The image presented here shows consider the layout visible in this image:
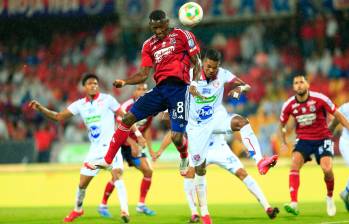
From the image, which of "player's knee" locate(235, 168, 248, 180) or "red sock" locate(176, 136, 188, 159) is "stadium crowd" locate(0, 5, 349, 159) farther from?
"red sock" locate(176, 136, 188, 159)

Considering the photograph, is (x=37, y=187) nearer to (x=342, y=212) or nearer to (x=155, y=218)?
(x=155, y=218)

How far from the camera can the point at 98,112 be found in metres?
12.9

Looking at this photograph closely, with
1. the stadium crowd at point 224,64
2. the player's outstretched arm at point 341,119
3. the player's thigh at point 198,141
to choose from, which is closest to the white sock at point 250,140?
the player's thigh at point 198,141

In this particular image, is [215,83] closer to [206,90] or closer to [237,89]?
[206,90]

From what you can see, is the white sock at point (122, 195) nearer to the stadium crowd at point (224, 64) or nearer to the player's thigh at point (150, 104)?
the player's thigh at point (150, 104)

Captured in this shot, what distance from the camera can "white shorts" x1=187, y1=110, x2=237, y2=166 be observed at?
1045 cm

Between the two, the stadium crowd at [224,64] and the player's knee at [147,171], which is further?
the stadium crowd at [224,64]

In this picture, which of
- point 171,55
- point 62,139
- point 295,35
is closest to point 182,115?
point 171,55

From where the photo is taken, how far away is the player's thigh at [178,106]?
10477 millimetres

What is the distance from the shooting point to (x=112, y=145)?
35.6 ft

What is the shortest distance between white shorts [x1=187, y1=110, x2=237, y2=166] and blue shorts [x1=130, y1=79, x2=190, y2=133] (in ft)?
0.56

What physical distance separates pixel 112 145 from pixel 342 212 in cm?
400

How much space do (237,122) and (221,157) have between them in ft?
6.55

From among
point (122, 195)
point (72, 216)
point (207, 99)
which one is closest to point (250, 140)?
point (207, 99)
